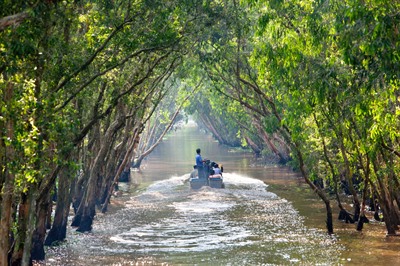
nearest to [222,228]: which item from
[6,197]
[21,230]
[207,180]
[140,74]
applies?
[140,74]

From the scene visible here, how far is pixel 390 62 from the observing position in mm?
11141

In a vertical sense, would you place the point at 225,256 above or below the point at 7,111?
below

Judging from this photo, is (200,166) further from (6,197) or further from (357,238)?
(6,197)

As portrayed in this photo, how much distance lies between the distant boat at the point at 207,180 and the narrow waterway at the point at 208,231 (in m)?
0.55

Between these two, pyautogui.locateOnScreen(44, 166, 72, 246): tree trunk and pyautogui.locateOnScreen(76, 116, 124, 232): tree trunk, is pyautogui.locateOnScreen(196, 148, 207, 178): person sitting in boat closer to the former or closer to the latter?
pyautogui.locateOnScreen(76, 116, 124, 232): tree trunk

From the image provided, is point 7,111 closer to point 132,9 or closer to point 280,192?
point 132,9

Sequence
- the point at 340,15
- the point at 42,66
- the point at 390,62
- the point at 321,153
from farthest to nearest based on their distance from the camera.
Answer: the point at 321,153, the point at 42,66, the point at 340,15, the point at 390,62

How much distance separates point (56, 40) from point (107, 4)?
126 inches

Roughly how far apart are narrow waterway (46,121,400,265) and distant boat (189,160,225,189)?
55 cm

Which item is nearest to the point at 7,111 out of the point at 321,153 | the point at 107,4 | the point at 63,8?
the point at 63,8

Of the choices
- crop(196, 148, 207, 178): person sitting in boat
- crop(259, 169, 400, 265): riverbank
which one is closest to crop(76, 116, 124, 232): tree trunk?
crop(259, 169, 400, 265): riverbank

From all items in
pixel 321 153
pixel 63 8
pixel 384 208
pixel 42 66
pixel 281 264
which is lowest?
pixel 281 264

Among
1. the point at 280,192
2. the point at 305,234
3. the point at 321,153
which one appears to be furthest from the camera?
the point at 280,192

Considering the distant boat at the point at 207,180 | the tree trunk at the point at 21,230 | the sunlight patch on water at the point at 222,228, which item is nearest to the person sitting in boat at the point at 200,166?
the distant boat at the point at 207,180
